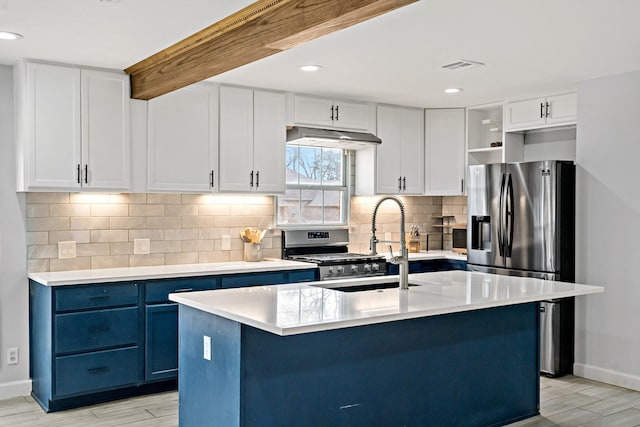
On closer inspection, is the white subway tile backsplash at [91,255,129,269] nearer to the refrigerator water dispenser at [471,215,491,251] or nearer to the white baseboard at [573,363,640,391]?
the refrigerator water dispenser at [471,215,491,251]

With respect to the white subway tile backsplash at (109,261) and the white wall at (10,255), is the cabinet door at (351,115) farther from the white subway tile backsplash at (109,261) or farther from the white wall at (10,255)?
the white wall at (10,255)

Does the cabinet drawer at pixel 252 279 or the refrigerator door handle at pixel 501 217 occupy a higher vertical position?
the refrigerator door handle at pixel 501 217

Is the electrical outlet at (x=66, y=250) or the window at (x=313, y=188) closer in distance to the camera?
the electrical outlet at (x=66, y=250)

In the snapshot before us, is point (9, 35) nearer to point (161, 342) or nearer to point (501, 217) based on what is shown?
point (161, 342)

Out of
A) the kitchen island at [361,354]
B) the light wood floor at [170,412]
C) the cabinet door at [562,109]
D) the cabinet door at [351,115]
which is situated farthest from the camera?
the cabinet door at [351,115]

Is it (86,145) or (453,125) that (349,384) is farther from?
(453,125)

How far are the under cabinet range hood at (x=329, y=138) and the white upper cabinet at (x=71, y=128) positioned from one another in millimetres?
Answer: 1467

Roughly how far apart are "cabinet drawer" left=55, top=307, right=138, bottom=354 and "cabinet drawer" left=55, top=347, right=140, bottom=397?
6 centimetres

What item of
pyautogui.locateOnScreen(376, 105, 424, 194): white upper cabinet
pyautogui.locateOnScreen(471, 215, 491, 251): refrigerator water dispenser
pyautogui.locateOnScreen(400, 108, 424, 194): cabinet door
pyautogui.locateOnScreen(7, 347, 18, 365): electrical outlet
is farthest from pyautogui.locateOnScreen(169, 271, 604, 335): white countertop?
pyautogui.locateOnScreen(400, 108, 424, 194): cabinet door

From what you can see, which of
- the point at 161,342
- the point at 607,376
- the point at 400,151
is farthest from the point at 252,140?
the point at 607,376

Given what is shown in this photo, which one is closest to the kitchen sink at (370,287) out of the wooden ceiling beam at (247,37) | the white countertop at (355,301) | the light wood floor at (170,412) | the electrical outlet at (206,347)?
the white countertop at (355,301)

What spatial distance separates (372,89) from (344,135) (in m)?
0.50

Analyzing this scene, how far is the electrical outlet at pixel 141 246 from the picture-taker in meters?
4.96

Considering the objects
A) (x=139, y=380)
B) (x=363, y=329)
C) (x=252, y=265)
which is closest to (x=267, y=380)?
(x=363, y=329)
